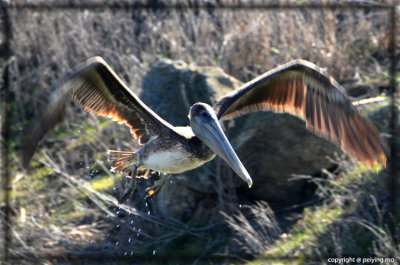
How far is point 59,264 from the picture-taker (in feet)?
22.2

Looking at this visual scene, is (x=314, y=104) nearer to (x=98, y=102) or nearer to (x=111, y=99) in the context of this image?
(x=111, y=99)

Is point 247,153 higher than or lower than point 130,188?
lower

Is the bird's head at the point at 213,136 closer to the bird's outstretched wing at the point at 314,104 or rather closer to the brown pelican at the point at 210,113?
the brown pelican at the point at 210,113

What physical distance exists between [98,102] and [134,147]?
219cm

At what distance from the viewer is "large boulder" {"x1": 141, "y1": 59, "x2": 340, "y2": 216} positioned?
6.98 metres

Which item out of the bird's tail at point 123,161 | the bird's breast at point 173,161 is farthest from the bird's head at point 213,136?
the bird's tail at point 123,161

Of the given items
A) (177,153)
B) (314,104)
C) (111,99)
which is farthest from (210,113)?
(314,104)

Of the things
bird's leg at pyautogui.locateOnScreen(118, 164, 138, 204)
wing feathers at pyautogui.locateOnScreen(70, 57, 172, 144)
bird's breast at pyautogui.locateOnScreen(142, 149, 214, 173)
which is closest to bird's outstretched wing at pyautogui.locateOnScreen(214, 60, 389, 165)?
bird's breast at pyautogui.locateOnScreen(142, 149, 214, 173)

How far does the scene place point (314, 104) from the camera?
210 inches

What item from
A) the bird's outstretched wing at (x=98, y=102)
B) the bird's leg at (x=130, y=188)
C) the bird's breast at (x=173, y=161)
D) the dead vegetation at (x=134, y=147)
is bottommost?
the dead vegetation at (x=134, y=147)

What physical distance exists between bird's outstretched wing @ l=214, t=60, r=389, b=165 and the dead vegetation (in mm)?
1086

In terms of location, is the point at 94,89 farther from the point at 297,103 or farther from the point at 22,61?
the point at 22,61

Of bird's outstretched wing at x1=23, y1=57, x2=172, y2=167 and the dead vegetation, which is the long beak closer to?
bird's outstretched wing at x1=23, y1=57, x2=172, y2=167

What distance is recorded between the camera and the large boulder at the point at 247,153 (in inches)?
Answer: 275
